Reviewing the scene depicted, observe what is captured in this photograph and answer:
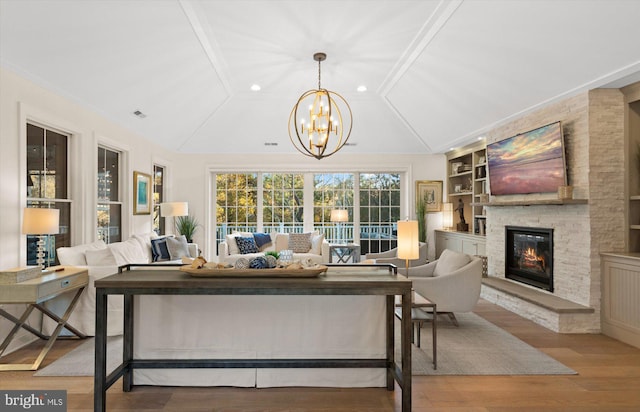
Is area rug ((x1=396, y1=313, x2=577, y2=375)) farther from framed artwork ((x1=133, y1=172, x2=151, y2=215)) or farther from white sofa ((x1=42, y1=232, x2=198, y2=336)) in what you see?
framed artwork ((x1=133, y1=172, x2=151, y2=215))

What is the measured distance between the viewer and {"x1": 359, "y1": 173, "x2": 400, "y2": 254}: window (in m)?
8.20

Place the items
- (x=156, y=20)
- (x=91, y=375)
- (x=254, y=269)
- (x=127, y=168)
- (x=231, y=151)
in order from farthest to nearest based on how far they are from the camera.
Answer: (x=231, y=151) < (x=127, y=168) < (x=156, y=20) < (x=91, y=375) < (x=254, y=269)

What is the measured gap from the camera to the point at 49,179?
4.08 meters

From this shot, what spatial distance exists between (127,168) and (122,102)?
1219 mm

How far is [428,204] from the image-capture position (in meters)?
7.96

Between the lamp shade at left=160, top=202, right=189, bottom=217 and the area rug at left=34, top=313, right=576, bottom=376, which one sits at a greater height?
the lamp shade at left=160, top=202, right=189, bottom=217

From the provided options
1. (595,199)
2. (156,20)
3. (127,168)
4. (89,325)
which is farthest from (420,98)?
(89,325)

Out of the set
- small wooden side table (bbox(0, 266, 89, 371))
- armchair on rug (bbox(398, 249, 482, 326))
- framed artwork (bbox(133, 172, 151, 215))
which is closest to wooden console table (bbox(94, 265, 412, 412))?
small wooden side table (bbox(0, 266, 89, 371))

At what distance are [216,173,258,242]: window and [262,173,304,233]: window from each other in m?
0.24

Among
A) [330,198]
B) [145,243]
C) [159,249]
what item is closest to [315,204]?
[330,198]

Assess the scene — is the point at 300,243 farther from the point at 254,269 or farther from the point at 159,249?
the point at 254,269

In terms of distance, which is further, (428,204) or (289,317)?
(428,204)

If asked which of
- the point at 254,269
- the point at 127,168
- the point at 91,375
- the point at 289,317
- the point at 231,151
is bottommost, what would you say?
the point at 91,375

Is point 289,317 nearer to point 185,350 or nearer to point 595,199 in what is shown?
point 185,350
